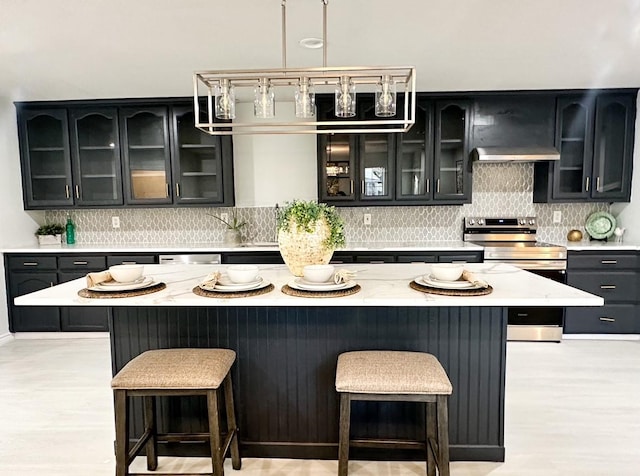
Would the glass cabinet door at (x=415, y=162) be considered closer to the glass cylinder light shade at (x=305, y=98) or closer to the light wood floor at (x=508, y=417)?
the light wood floor at (x=508, y=417)

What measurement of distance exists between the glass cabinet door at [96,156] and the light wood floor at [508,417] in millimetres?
1586

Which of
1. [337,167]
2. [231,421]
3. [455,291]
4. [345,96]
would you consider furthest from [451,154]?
[231,421]

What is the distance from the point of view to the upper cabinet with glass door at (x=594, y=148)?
3.95m

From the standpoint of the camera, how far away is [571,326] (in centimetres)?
387

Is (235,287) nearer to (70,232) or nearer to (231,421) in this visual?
(231,421)

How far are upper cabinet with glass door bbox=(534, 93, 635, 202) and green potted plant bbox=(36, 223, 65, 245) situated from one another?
17.0ft

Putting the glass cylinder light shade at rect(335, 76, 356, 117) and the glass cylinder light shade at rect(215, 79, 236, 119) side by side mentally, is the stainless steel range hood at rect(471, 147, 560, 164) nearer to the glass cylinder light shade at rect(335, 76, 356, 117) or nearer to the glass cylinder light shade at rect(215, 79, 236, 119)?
the glass cylinder light shade at rect(335, 76, 356, 117)

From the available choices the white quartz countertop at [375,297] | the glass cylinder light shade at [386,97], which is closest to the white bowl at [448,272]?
the white quartz countertop at [375,297]

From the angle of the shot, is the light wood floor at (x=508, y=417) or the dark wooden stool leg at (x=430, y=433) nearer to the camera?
the dark wooden stool leg at (x=430, y=433)

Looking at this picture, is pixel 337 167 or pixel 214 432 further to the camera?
pixel 337 167

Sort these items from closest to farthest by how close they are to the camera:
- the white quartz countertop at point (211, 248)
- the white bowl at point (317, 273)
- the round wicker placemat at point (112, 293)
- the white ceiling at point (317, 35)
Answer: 1. the round wicker placemat at point (112, 293)
2. the white bowl at point (317, 273)
3. the white ceiling at point (317, 35)
4. the white quartz countertop at point (211, 248)

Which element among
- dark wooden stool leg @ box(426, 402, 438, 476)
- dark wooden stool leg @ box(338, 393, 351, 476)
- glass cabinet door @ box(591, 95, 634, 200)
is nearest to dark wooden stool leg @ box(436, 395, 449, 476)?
dark wooden stool leg @ box(426, 402, 438, 476)

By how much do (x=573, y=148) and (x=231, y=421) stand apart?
403 cm

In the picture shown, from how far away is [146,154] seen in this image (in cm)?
422
